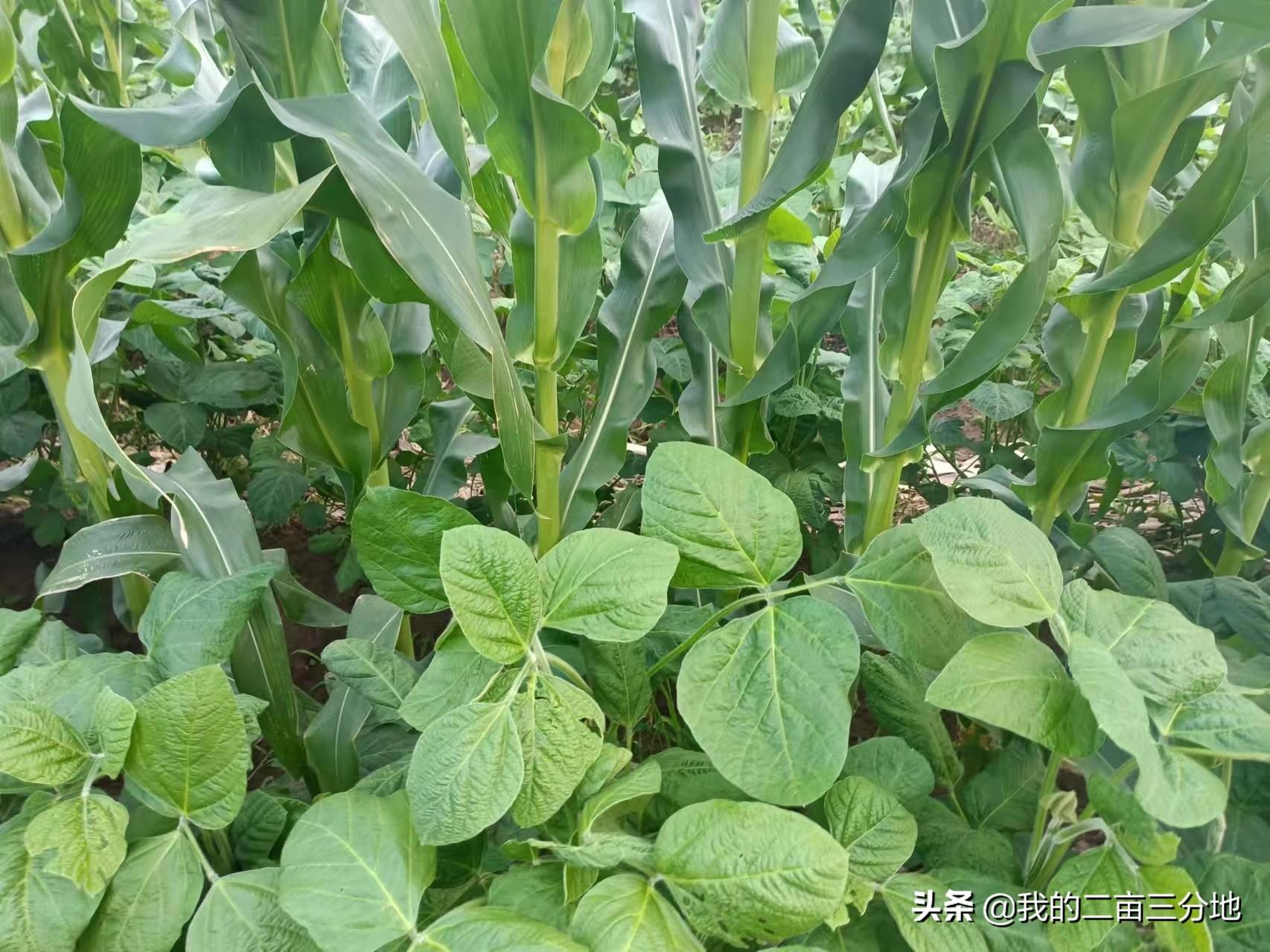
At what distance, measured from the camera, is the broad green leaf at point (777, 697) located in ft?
1.20

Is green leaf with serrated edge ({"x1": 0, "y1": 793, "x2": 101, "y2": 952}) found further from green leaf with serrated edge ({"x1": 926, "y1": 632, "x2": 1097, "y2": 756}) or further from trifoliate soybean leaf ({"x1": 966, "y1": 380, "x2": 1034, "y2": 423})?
trifoliate soybean leaf ({"x1": 966, "y1": 380, "x2": 1034, "y2": 423})

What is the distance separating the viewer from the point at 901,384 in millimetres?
698

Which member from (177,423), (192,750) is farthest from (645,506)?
(177,423)

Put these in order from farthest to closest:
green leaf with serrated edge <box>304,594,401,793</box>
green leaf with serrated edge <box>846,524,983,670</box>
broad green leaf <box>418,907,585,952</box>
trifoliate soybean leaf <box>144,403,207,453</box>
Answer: trifoliate soybean leaf <box>144,403,207,453</box> < green leaf with serrated edge <box>304,594,401,793</box> < green leaf with serrated edge <box>846,524,983,670</box> < broad green leaf <box>418,907,585,952</box>

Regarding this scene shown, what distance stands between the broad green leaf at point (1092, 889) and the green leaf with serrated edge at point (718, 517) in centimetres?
20

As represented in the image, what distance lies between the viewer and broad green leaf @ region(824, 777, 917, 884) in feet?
1.29

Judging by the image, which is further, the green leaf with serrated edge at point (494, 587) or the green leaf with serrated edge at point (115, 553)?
the green leaf with serrated edge at point (115, 553)

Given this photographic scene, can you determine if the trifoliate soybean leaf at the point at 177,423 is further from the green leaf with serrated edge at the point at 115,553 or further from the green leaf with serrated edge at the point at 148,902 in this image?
the green leaf with serrated edge at the point at 148,902

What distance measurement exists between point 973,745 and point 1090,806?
30 centimetres

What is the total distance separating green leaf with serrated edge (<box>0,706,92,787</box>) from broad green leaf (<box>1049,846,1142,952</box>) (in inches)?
18.4

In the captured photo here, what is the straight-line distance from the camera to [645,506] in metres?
0.44

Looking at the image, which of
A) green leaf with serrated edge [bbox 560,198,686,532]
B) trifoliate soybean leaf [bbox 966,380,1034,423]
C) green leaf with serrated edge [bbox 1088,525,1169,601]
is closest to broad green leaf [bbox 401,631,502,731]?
green leaf with serrated edge [bbox 560,198,686,532]

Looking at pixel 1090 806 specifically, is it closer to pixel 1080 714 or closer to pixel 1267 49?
pixel 1080 714

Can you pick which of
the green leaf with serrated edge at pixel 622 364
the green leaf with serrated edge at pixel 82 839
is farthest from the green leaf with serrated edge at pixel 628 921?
the green leaf with serrated edge at pixel 622 364
